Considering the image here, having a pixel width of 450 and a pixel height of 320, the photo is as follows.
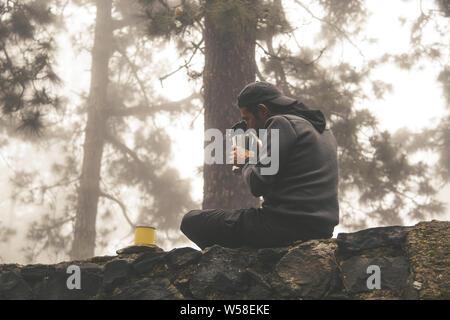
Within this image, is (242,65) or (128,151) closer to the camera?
(242,65)

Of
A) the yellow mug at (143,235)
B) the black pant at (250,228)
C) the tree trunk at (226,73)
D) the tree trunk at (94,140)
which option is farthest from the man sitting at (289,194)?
the tree trunk at (94,140)

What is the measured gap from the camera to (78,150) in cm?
1212

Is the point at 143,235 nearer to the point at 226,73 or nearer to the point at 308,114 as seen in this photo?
the point at 308,114

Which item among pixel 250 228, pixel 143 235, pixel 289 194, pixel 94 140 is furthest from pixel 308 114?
pixel 94 140

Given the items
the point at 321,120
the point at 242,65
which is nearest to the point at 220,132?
the point at 242,65

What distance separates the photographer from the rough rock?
2.37 metres

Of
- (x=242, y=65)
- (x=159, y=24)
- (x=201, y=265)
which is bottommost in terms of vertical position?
(x=201, y=265)

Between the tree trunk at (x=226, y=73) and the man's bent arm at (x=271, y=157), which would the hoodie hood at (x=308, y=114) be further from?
the tree trunk at (x=226, y=73)

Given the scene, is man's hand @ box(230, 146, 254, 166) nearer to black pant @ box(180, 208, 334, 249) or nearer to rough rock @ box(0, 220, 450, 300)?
black pant @ box(180, 208, 334, 249)
